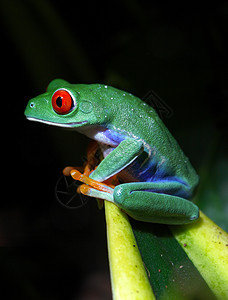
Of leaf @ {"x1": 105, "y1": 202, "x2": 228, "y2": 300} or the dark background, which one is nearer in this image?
leaf @ {"x1": 105, "y1": 202, "x2": 228, "y2": 300}

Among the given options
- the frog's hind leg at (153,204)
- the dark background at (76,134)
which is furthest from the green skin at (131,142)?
the dark background at (76,134)

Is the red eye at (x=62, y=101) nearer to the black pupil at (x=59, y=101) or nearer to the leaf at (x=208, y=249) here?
the black pupil at (x=59, y=101)

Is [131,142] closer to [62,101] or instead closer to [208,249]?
[62,101]

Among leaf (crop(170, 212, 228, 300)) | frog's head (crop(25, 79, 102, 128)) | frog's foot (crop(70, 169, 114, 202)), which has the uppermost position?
frog's head (crop(25, 79, 102, 128))

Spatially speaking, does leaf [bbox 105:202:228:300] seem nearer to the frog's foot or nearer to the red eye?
the frog's foot

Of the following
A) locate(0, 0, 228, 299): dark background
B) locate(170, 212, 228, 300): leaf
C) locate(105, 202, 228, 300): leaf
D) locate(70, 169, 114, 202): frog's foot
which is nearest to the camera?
locate(105, 202, 228, 300): leaf

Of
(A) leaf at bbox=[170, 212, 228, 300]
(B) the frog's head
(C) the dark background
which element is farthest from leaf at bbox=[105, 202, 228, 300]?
(C) the dark background
